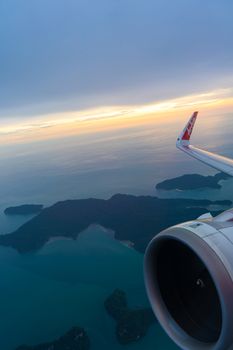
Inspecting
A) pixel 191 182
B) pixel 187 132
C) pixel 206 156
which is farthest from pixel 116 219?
pixel 206 156

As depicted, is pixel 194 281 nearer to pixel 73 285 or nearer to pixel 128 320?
pixel 128 320

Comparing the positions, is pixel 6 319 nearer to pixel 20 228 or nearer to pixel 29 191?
pixel 20 228

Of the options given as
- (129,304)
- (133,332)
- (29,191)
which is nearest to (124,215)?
(129,304)

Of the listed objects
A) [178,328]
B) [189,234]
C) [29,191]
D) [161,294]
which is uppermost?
[189,234]

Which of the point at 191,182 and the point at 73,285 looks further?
the point at 191,182

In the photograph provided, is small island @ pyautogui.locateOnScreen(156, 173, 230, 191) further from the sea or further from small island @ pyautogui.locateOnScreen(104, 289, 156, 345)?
small island @ pyautogui.locateOnScreen(104, 289, 156, 345)

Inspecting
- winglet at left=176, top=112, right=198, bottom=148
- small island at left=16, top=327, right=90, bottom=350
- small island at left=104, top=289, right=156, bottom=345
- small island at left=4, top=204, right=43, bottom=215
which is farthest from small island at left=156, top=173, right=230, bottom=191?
winglet at left=176, top=112, right=198, bottom=148

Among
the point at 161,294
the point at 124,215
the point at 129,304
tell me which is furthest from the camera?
the point at 124,215

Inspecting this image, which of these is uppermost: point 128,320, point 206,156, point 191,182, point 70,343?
point 206,156
